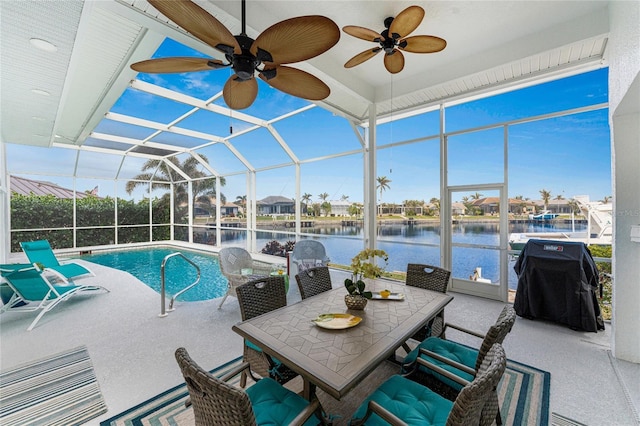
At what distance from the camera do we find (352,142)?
20.9 feet

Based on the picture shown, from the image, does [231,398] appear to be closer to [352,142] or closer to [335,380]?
[335,380]

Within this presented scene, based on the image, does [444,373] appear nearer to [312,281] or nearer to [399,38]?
[312,281]

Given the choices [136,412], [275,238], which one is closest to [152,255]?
[275,238]

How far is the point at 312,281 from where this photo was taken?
2.76 m

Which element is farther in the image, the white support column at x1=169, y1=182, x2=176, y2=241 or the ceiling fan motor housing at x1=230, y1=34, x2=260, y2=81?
the white support column at x1=169, y1=182, x2=176, y2=241

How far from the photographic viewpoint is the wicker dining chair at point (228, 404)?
1.01 metres

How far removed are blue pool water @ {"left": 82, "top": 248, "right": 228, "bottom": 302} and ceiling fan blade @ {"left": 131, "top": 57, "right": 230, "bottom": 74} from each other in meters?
4.10

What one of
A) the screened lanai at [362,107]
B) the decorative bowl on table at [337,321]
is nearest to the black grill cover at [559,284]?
the screened lanai at [362,107]

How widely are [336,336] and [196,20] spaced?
6.84 feet

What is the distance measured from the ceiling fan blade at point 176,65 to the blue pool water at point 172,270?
13.5 ft

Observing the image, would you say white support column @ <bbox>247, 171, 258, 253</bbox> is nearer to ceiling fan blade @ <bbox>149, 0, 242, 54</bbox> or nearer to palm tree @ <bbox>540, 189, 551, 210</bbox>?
ceiling fan blade @ <bbox>149, 0, 242, 54</bbox>

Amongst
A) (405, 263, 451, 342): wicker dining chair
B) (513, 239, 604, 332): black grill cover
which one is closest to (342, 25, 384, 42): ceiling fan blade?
(405, 263, 451, 342): wicker dining chair

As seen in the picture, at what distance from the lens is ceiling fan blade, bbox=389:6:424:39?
218cm

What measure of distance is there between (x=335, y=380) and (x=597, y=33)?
14.1 ft
